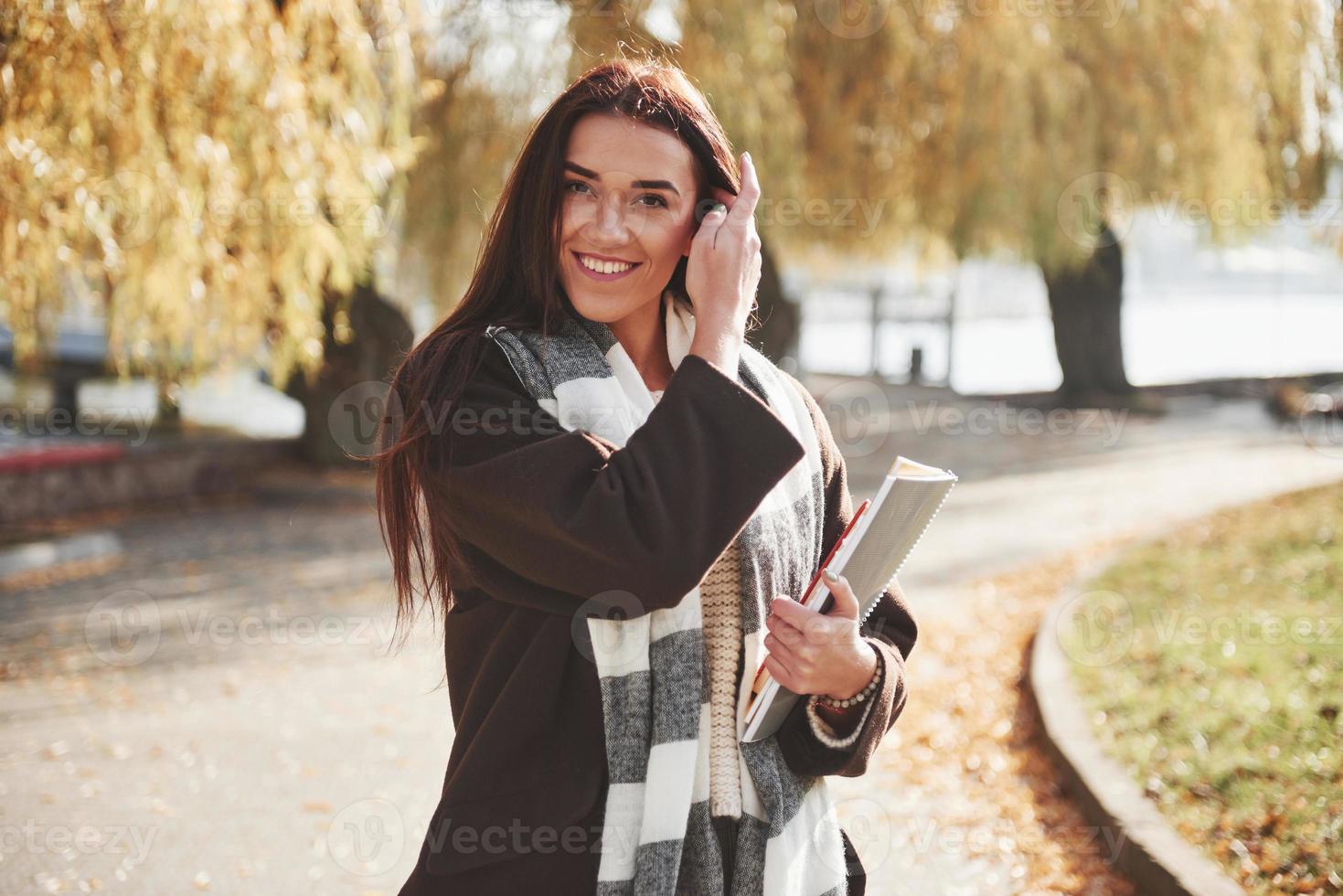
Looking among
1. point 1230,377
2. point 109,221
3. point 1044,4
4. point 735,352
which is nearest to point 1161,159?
point 1044,4

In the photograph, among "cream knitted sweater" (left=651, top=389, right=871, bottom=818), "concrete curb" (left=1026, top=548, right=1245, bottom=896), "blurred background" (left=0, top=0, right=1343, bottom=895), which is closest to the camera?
"cream knitted sweater" (left=651, top=389, right=871, bottom=818)

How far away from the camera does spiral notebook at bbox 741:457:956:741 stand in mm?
1579

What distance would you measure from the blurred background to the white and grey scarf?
2.15 feet

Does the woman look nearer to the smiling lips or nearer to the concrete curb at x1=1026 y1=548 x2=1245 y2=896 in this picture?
the smiling lips

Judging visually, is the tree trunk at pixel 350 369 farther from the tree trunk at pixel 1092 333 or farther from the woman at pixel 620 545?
the woman at pixel 620 545

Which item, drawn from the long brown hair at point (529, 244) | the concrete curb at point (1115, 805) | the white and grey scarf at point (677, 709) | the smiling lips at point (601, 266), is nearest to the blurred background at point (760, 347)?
the concrete curb at point (1115, 805)

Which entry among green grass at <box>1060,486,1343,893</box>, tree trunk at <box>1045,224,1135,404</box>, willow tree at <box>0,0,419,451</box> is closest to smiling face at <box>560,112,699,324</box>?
green grass at <box>1060,486,1343,893</box>

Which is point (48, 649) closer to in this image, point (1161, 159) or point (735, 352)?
point (735, 352)

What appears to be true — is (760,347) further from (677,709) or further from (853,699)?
(677,709)

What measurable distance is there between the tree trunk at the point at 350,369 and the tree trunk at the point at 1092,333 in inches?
420

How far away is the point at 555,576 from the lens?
149cm

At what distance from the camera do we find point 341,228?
6.93 m

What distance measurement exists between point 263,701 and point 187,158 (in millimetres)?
2762

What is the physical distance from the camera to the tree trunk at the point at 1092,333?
62.8 feet
